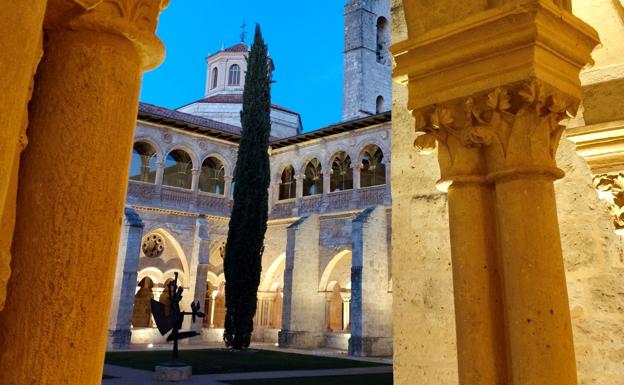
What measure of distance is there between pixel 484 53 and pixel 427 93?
33 centimetres

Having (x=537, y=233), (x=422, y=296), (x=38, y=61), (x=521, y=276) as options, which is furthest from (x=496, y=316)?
(x=38, y=61)

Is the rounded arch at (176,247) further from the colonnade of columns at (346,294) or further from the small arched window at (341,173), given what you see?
the small arched window at (341,173)

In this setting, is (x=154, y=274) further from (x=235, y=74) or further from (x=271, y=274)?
(x=235, y=74)

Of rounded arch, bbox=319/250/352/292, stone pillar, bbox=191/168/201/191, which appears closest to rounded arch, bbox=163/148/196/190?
stone pillar, bbox=191/168/201/191

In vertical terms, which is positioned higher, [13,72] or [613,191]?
[613,191]

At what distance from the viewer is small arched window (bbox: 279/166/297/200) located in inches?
870

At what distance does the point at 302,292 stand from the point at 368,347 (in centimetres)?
374

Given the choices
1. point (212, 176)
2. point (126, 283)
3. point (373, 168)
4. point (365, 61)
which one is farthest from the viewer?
point (365, 61)

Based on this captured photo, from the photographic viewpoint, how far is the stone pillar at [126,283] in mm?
16938

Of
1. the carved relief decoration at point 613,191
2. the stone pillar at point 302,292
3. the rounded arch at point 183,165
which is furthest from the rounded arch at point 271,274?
the carved relief decoration at point 613,191

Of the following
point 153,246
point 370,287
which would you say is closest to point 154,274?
point 153,246

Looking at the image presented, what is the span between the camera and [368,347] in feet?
54.4

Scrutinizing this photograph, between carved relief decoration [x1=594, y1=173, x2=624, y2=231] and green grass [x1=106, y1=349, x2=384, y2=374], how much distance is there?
10102 millimetres

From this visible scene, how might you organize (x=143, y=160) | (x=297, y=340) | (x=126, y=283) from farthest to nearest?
(x=143, y=160), (x=297, y=340), (x=126, y=283)
